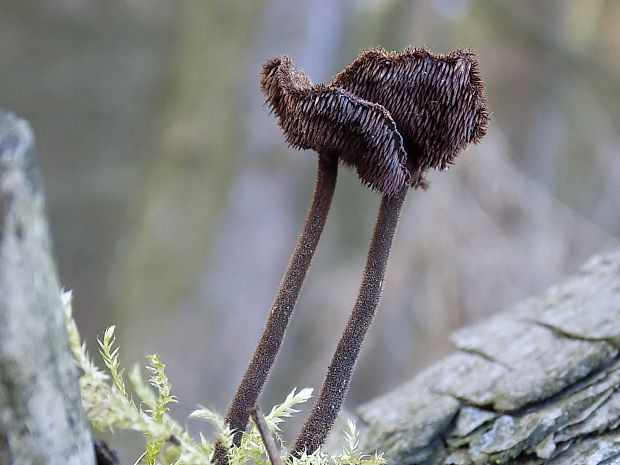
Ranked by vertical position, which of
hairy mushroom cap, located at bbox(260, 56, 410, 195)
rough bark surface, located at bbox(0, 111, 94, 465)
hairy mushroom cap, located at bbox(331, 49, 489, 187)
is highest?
hairy mushroom cap, located at bbox(331, 49, 489, 187)

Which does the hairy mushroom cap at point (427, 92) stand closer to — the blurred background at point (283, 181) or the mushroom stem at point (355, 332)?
the mushroom stem at point (355, 332)

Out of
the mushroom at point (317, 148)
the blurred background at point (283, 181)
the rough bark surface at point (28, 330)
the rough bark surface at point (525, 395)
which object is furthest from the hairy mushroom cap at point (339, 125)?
the blurred background at point (283, 181)

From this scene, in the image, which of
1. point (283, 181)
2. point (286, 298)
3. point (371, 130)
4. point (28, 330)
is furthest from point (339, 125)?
point (283, 181)

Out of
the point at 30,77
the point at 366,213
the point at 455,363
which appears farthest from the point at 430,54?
the point at 30,77

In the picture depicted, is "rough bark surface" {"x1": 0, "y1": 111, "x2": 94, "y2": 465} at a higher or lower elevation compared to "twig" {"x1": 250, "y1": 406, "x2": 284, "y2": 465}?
higher

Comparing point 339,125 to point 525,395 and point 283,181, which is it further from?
point 283,181

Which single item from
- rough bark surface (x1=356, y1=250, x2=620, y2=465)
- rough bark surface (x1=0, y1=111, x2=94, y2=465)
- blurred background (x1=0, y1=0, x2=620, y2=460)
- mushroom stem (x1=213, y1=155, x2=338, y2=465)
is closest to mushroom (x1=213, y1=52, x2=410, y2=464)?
mushroom stem (x1=213, y1=155, x2=338, y2=465)

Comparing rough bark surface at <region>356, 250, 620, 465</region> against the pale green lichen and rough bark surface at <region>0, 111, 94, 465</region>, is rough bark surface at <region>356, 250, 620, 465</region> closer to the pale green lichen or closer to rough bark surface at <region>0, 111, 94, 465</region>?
the pale green lichen

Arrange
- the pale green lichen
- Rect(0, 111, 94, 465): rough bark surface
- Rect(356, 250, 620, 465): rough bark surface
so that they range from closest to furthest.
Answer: Rect(0, 111, 94, 465): rough bark surface
the pale green lichen
Rect(356, 250, 620, 465): rough bark surface
